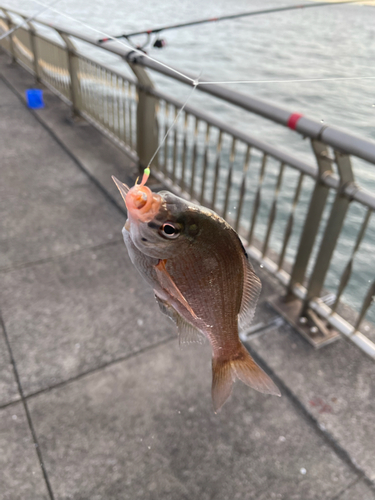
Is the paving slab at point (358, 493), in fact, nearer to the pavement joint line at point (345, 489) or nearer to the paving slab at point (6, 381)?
the pavement joint line at point (345, 489)

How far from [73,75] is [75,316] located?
5014mm

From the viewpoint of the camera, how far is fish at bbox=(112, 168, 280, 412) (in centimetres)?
84

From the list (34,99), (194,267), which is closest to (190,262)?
(194,267)

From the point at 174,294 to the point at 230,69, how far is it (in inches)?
625

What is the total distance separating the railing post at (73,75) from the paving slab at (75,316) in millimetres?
4074

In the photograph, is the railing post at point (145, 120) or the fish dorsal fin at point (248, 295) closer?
the fish dorsal fin at point (248, 295)

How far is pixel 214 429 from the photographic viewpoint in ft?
8.33

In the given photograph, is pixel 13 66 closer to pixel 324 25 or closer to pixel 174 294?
pixel 324 25

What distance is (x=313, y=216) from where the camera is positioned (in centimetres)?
295

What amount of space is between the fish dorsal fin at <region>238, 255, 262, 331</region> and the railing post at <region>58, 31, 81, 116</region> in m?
6.54

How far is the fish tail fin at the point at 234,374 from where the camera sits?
1.25m

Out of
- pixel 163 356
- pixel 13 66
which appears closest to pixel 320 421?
pixel 163 356

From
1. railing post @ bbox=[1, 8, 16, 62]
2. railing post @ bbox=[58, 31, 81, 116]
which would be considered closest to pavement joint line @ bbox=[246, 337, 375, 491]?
railing post @ bbox=[58, 31, 81, 116]

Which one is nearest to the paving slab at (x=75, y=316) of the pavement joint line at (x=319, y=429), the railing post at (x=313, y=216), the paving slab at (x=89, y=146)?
the pavement joint line at (x=319, y=429)
